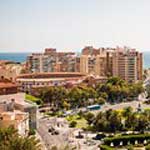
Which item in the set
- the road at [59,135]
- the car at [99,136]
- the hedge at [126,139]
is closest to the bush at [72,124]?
the road at [59,135]

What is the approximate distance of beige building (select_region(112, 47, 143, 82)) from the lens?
55125mm

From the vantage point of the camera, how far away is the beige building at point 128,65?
55125mm

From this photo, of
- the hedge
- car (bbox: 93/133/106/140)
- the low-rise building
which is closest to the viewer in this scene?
the hedge

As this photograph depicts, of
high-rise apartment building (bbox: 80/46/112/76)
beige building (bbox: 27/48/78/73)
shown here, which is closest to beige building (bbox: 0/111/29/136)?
high-rise apartment building (bbox: 80/46/112/76)

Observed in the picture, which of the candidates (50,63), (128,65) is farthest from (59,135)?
(50,63)

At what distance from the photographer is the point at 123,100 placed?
144ft

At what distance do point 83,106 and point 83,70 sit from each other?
2121 centimetres

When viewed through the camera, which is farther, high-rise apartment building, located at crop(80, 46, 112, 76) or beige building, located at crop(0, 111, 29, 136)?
high-rise apartment building, located at crop(80, 46, 112, 76)

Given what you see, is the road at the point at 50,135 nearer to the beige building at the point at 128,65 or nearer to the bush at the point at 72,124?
the bush at the point at 72,124

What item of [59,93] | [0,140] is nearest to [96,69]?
[59,93]

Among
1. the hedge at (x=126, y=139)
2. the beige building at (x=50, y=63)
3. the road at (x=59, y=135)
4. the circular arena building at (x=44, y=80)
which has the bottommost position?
the road at (x=59, y=135)

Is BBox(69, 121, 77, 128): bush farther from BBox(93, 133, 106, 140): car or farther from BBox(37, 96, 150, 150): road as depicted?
BBox(93, 133, 106, 140): car

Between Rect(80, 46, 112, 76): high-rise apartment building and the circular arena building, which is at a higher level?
Rect(80, 46, 112, 76): high-rise apartment building

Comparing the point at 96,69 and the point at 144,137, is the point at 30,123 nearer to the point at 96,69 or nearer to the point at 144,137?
the point at 144,137
